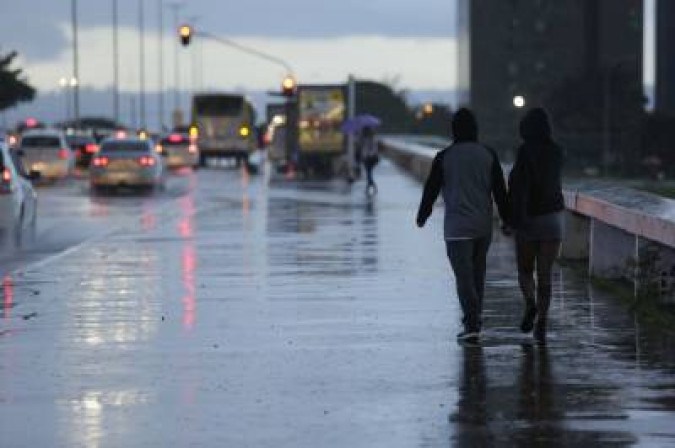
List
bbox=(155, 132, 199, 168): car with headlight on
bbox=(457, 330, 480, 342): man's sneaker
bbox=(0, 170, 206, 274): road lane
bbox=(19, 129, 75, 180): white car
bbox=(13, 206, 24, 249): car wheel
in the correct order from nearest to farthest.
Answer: bbox=(457, 330, 480, 342): man's sneaker
bbox=(0, 170, 206, 274): road lane
bbox=(13, 206, 24, 249): car wheel
bbox=(19, 129, 75, 180): white car
bbox=(155, 132, 199, 168): car with headlight on

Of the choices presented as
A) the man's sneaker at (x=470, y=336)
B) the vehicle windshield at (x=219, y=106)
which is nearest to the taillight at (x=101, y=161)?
the vehicle windshield at (x=219, y=106)

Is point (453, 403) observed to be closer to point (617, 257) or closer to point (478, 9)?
point (617, 257)

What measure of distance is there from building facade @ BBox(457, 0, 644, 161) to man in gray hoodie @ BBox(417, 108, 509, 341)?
135m

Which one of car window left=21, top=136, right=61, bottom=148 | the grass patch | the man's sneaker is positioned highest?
car window left=21, top=136, right=61, bottom=148

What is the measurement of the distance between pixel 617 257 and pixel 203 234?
34.1ft

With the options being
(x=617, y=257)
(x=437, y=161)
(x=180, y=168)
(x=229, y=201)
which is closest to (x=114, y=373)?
(x=437, y=161)

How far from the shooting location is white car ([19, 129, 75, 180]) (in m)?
57.6

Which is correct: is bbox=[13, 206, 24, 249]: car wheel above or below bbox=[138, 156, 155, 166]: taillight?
below

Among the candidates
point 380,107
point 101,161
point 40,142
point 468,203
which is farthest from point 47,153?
point 380,107

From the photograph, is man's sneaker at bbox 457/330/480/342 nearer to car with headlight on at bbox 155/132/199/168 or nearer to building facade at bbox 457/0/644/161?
car with headlight on at bbox 155/132/199/168

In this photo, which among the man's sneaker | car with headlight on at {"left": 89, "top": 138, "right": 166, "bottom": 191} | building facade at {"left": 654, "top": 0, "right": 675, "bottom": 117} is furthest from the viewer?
building facade at {"left": 654, "top": 0, "right": 675, "bottom": 117}

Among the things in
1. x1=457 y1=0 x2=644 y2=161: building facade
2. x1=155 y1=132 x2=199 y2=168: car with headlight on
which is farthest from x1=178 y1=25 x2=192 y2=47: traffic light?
x1=457 y1=0 x2=644 y2=161: building facade

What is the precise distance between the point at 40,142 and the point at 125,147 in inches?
425

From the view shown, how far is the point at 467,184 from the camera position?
46.6 feet
